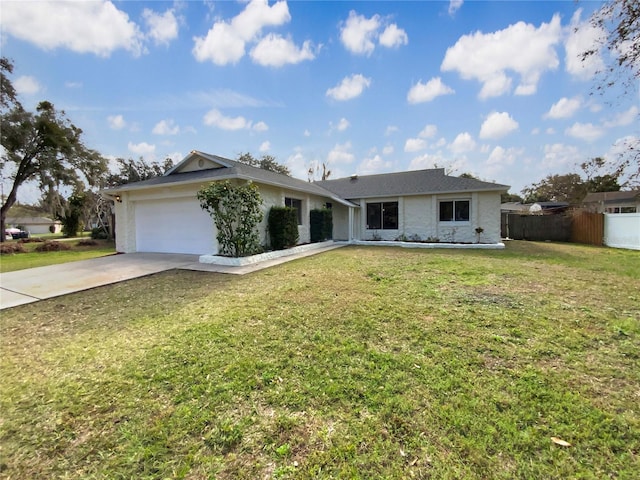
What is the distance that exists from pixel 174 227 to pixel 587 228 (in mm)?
20016

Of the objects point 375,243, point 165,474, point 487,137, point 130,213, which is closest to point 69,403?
point 165,474

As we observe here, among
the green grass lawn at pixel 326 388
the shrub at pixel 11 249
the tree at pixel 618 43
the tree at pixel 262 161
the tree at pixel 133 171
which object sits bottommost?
the green grass lawn at pixel 326 388

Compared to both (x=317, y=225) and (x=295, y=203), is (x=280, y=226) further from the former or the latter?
(x=317, y=225)

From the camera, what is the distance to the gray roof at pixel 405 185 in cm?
1378

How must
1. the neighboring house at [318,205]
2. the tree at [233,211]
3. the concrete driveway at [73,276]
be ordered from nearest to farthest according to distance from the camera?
the concrete driveway at [73,276] < the tree at [233,211] < the neighboring house at [318,205]

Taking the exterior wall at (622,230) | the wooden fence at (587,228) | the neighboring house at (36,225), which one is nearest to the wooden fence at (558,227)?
the wooden fence at (587,228)

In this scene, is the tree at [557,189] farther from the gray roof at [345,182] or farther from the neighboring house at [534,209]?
the gray roof at [345,182]

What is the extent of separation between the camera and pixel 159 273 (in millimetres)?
7711

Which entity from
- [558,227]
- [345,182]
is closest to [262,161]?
[345,182]

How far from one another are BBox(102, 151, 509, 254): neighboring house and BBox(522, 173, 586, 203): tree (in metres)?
23.8

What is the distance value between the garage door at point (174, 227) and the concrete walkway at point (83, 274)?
2.31ft

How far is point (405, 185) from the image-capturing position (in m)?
15.9

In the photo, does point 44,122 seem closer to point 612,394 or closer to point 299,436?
point 299,436

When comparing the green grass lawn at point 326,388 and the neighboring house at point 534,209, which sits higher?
the neighboring house at point 534,209
